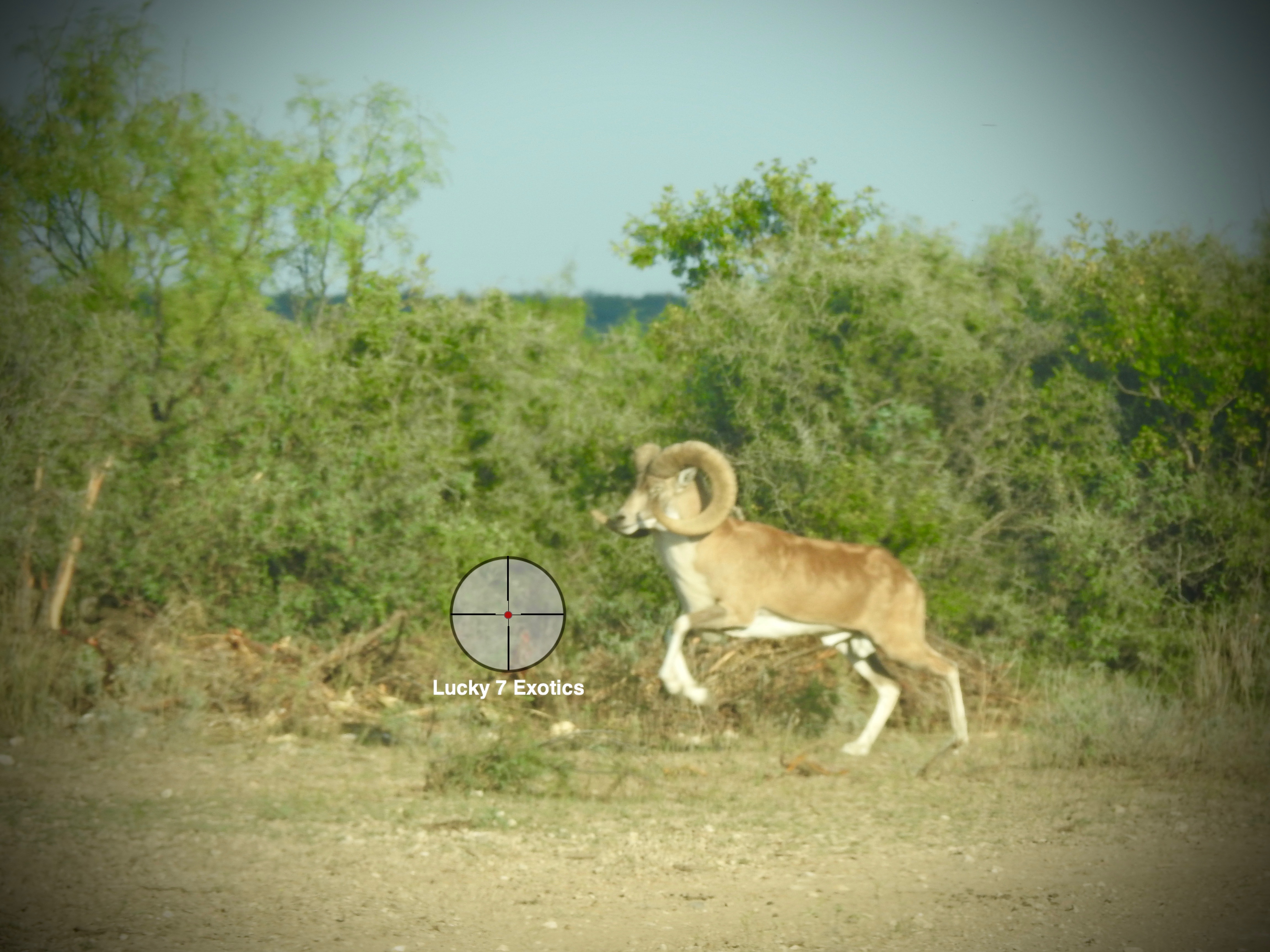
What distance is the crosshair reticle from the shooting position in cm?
1389

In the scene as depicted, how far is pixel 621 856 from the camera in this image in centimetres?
776

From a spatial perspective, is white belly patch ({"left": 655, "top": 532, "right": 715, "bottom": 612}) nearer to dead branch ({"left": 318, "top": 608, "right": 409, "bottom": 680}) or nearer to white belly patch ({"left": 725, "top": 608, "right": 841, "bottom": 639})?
white belly patch ({"left": 725, "top": 608, "right": 841, "bottom": 639})

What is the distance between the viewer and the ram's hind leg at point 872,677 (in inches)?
460

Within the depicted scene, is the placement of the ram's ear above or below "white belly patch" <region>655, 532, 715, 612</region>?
above

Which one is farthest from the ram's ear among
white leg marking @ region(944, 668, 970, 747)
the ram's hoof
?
white leg marking @ region(944, 668, 970, 747)

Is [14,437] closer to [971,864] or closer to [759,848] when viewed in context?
[759,848]

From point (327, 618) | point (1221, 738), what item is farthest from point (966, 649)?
point (327, 618)

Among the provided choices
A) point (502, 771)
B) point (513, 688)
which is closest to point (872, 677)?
point (513, 688)

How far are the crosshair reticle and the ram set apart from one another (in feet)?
8.61

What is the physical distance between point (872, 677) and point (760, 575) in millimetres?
1646

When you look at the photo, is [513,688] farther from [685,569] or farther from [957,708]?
[957,708]

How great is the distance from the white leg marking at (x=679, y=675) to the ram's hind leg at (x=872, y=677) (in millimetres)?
1743

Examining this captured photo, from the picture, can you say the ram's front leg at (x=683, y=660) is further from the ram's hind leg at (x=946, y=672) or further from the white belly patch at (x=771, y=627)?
the ram's hind leg at (x=946, y=672)

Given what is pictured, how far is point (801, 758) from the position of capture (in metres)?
10.7
